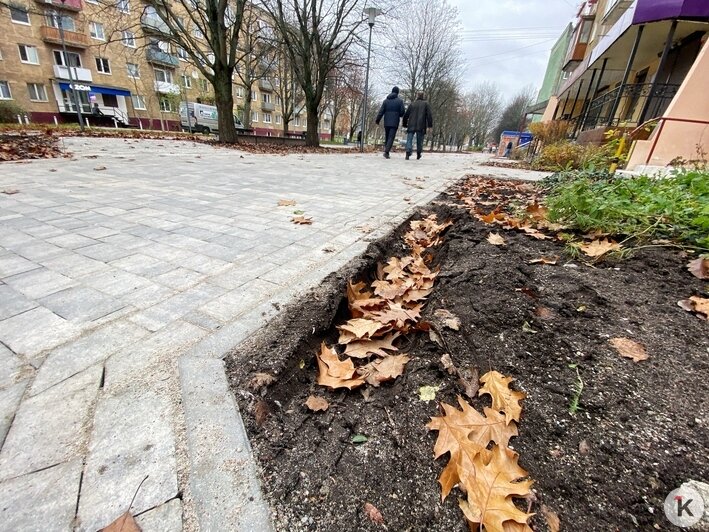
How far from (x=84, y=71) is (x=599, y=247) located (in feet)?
139

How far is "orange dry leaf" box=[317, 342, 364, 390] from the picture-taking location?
4.60 feet

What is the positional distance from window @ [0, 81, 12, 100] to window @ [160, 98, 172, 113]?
1182 cm

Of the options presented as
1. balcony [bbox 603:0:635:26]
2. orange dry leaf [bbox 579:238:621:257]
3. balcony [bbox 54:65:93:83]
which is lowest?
orange dry leaf [bbox 579:238:621:257]

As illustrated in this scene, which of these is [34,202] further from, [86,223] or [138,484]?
[138,484]

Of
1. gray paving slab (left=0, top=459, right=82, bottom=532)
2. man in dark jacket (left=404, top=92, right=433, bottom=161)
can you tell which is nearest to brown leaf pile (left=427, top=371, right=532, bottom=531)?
gray paving slab (left=0, top=459, right=82, bottom=532)

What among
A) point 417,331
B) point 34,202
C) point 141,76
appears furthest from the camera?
point 141,76

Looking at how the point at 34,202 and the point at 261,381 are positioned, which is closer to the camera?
the point at 261,381

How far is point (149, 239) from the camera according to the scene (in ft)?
9.04

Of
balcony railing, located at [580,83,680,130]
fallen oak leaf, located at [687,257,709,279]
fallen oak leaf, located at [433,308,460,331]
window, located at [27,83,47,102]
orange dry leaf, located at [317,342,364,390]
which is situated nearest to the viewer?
orange dry leaf, located at [317,342,364,390]

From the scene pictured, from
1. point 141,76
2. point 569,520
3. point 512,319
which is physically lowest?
point 569,520

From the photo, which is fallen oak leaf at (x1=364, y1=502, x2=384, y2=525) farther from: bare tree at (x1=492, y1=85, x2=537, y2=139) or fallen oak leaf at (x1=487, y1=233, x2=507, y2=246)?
bare tree at (x1=492, y1=85, x2=537, y2=139)

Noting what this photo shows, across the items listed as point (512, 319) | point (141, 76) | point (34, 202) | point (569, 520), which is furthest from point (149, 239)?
point (141, 76)

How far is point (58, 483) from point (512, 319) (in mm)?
1755

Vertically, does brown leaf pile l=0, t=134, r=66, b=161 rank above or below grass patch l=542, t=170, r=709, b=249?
below
